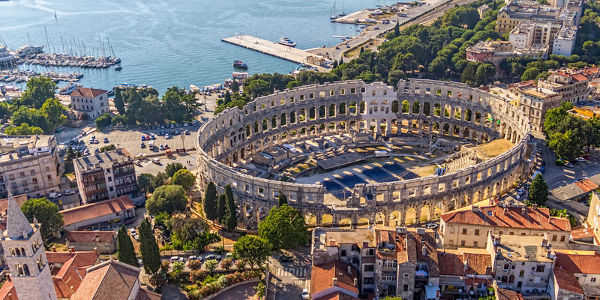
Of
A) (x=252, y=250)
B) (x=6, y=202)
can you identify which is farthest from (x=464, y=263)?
(x=6, y=202)

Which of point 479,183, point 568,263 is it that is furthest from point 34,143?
point 568,263

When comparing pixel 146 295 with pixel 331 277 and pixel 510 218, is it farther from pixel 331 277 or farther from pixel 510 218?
pixel 510 218

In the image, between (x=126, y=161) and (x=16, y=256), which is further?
(x=126, y=161)

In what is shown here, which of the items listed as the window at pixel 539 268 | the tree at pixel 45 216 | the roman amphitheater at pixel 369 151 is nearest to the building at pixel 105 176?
the tree at pixel 45 216

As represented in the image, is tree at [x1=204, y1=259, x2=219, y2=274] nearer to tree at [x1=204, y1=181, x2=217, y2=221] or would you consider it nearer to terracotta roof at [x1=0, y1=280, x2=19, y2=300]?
tree at [x1=204, y1=181, x2=217, y2=221]

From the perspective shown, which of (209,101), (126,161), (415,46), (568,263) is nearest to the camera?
(568,263)

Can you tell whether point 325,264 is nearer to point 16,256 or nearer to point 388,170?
point 16,256
